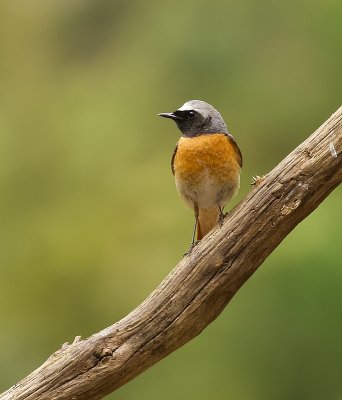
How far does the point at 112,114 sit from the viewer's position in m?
9.94

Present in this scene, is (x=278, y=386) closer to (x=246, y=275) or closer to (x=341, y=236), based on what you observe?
(x=341, y=236)

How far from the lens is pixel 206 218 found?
5590 mm

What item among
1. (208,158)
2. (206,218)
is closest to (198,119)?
(208,158)

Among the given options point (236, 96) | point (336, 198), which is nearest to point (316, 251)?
point (336, 198)

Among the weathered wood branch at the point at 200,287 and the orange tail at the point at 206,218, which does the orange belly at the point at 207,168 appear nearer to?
the orange tail at the point at 206,218

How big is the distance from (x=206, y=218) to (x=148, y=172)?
365 centimetres

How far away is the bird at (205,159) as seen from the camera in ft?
17.3

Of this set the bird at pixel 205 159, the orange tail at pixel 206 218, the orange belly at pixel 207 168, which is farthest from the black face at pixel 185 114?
the orange tail at pixel 206 218

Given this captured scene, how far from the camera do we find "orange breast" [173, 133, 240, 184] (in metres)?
5.27

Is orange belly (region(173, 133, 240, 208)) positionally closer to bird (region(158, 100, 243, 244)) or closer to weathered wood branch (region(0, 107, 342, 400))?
bird (region(158, 100, 243, 244))

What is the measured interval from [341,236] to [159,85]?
3057 mm

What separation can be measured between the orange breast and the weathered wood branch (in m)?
0.68

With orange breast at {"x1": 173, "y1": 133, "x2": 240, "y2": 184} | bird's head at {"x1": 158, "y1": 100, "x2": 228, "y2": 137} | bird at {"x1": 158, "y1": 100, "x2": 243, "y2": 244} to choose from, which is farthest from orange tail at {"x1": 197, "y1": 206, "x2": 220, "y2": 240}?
bird's head at {"x1": 158, "y1": 100, "x2": 228, "y2": 137}

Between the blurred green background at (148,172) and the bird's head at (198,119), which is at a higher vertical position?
the blurred green background at (148,172)
